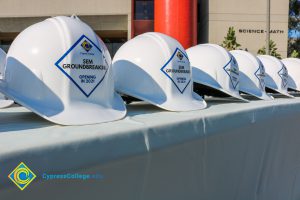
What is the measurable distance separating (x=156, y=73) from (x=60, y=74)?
892mm

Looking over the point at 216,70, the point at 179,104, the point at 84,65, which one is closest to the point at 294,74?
the point at 216,70

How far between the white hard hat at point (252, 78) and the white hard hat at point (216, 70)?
1.39ft

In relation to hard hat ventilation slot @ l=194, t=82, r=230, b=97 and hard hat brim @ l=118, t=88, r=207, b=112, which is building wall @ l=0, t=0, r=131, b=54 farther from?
hard hat brim @ l=118, t=88, r=207, b=112

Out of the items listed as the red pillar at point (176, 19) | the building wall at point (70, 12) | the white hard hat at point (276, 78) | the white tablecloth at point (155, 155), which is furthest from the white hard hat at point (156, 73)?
the building wall at point (70, 12)

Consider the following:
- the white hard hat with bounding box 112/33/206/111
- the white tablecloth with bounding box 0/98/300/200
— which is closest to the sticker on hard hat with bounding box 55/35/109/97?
the white tablecloth with bounding box 0/98/300/200

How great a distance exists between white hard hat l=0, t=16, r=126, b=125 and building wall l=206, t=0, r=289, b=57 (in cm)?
2248

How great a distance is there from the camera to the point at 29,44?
6.36 ft

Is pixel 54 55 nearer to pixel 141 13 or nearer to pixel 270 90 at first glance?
pixel 270 90

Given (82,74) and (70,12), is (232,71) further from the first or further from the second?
(70,12)

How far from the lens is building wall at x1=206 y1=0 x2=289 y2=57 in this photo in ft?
78.2

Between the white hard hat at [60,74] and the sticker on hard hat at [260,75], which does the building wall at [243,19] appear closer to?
the sticker on hard hat at [260,75]

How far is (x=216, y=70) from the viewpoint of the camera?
3.47 metres

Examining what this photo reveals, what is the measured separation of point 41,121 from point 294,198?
248cm

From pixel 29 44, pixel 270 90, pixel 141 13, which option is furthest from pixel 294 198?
pixel 141 13
